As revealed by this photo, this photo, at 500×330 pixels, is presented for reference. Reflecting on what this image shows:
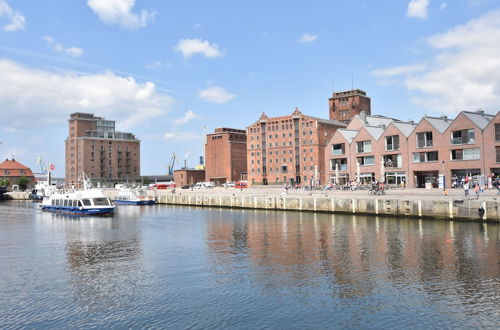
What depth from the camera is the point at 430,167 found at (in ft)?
282

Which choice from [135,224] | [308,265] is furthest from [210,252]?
[135,224]

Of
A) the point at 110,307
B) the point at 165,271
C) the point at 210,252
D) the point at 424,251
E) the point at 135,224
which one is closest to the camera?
the point at 110,307

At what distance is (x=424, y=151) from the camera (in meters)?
87.2

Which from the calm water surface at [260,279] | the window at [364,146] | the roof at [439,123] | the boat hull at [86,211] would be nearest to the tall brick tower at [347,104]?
the window at [364,146]

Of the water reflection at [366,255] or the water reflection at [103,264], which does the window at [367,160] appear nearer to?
the water reflection at [366,255]

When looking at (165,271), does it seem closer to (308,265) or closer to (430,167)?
(308,265)

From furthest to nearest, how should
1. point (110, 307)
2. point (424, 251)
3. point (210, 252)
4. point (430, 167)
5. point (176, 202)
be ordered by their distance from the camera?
point (176, 202) < point (430, 167) < point (210, 252) < point (424, 251) < point (110, 307)

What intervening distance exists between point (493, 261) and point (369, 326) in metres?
16.0

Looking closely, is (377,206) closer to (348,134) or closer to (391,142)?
(391,142)

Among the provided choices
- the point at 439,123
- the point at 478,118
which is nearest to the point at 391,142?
the point at 439,123

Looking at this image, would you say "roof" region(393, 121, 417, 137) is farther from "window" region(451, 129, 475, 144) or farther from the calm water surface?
the calm water surface

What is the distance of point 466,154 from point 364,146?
23.9 metres

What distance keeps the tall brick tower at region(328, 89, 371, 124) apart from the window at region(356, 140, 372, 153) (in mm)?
69049

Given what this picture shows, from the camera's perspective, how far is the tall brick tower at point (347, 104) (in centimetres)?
16988
